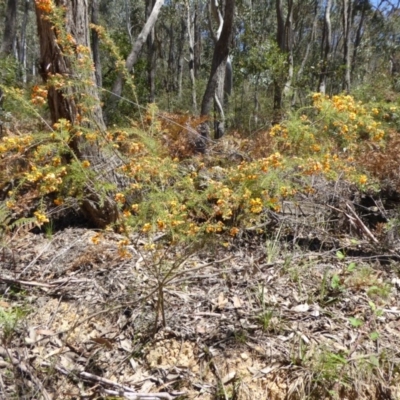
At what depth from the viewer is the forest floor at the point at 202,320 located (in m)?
1.83

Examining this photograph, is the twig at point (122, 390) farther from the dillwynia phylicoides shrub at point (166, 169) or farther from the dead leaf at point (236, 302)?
the dillwynia phylicoides shrub at point (166, 169)

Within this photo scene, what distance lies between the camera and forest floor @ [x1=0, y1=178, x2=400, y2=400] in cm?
183

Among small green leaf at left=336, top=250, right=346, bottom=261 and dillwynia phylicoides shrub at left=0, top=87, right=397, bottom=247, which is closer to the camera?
dillwynia phylicoides shrub at left=0, top=87, right=397, bottom=247

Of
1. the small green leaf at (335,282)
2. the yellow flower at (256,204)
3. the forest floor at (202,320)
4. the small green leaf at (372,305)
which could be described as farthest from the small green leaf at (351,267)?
the yellow flower at (256,204)

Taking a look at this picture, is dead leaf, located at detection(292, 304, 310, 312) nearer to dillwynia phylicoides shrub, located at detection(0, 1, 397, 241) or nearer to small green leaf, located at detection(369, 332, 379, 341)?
small green leaf, located at detection(369, 332, 379, 341)

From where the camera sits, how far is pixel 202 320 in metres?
2.16

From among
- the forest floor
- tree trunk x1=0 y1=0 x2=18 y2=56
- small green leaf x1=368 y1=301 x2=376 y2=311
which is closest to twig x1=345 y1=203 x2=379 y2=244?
the forest floor

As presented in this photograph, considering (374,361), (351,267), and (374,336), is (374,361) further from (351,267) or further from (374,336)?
(351,267)

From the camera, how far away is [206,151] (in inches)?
160

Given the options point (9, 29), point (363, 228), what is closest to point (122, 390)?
point (363, 228)

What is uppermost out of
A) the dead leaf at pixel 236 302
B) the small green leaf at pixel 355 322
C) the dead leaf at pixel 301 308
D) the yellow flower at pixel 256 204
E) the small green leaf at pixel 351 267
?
the yellow flower at pixel 256 204

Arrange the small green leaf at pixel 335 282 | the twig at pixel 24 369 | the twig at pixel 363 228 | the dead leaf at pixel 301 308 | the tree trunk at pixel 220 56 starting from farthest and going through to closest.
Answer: the tree trunk at pixel 220 56, the twig at pixel 363 228, the small green leaf at pixel 335 282, the dead leaf at pixel 301 308, the twig at pixel 24 369

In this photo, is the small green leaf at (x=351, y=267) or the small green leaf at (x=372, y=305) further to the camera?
the small green leaf at (x=351, y=267)

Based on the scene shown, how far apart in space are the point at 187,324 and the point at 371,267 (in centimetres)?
140
